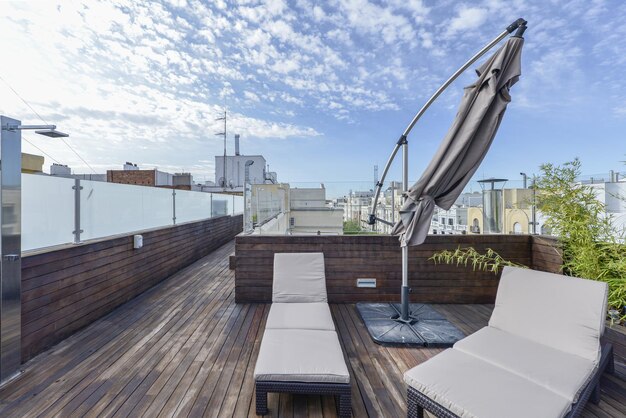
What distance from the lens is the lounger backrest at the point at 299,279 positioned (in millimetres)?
2863

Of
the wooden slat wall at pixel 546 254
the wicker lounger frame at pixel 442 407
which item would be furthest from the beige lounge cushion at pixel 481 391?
the wooden slat wall at pixel 546 254

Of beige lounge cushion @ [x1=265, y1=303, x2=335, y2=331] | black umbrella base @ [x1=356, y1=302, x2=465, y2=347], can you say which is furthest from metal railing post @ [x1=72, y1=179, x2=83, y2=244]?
black umbrella base @ [x1=356, y1=302, x2=465, y2=347]

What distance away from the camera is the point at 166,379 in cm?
200

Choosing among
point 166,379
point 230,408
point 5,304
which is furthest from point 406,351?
point 5,304

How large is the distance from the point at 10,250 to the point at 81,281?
0.95 metres

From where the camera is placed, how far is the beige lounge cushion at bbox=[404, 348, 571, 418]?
1.27m

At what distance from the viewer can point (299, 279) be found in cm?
297

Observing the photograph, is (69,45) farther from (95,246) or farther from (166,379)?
(166,379)

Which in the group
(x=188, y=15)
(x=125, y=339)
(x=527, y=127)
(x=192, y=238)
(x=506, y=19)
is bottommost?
(x=125, y=339)

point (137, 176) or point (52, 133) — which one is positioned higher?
point (137, 176)

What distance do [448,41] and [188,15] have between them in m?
5.06

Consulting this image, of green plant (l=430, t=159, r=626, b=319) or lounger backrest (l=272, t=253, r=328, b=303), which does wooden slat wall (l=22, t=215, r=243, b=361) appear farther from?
green plant (l=430, t=159, r=626, b=319)

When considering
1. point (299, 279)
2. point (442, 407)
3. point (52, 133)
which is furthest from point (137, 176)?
point (442, 407)

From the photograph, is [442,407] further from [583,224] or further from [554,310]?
[583,224]
